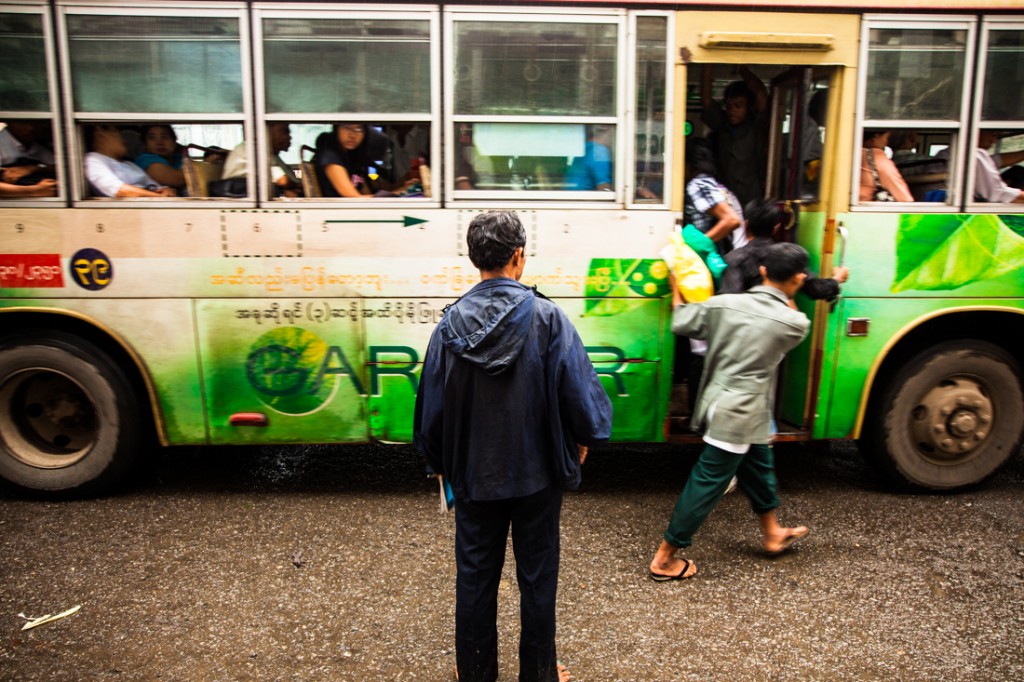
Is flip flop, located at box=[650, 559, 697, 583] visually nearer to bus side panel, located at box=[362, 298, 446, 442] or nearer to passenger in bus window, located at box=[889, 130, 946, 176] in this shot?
bus side panel, located at box=[362, 298, 446, 442]

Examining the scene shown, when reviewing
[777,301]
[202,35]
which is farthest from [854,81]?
[202,35]

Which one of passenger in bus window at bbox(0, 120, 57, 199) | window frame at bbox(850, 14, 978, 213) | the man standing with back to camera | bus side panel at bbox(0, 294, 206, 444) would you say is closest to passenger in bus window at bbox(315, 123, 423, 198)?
bus side panel at bbox(0, 294, 206, 444)

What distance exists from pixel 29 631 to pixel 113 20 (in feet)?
10.1

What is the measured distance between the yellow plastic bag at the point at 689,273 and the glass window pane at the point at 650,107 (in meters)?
0.35

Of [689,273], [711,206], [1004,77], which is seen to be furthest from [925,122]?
[689,273]

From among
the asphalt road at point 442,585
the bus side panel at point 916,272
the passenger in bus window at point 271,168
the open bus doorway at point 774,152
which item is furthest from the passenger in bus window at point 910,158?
the passenger in bus window at point 271,168

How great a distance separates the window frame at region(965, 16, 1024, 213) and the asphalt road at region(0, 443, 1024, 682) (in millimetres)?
1723

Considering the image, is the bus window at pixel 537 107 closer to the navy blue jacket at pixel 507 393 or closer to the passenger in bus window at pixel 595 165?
the passenger in bus window at pixel 595 165

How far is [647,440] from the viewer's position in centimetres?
452

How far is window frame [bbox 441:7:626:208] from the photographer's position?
4.13 m

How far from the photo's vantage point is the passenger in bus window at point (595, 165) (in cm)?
425

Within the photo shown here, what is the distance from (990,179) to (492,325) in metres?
3.62

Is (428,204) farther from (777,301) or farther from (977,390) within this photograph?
(977,390)

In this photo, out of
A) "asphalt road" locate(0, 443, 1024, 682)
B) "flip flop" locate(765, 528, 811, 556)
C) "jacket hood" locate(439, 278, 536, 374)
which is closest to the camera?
"jacket hood" locate(439, 278, 536, 374)
